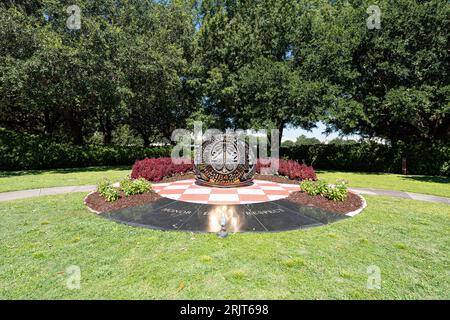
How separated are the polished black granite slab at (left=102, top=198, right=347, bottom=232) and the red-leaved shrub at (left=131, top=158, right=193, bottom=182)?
462cm

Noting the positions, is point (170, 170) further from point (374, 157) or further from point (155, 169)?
point (374, 157)

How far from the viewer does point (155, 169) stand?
12258mm

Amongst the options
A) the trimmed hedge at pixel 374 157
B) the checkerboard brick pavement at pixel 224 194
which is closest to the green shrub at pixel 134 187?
the checkerboard brick pavement at pixel 224 194

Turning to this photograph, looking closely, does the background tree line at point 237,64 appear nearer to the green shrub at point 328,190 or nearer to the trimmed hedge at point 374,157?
the trimmed hedge at point 374,157

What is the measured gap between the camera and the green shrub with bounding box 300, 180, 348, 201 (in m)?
7.51

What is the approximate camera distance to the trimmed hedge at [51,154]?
16.7 meters

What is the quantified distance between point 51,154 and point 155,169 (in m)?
11.1

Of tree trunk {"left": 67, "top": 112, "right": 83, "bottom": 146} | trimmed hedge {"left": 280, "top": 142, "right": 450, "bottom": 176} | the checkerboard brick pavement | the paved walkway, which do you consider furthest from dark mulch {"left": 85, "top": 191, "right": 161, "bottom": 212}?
trimmed hedge {"left": 280, "top": 142, "right": 450, "bottom": 176}

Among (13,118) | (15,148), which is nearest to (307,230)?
(15,148)

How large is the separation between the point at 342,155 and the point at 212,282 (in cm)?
1965

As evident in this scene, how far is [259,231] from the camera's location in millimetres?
5355

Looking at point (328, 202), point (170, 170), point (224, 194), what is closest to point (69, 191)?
point (170, 170)

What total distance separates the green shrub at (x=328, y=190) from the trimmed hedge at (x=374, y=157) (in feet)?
43.9

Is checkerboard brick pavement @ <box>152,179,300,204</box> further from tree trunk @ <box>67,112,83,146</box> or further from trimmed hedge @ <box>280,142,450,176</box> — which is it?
tree trunk @ <box>67,112,83,146</box>
